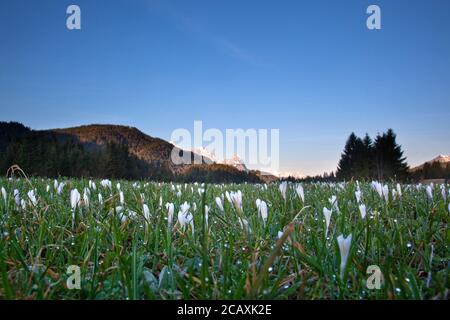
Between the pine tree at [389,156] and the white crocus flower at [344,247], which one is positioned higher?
the pine tree at [389,156]

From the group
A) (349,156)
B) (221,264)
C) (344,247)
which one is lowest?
(221,264)

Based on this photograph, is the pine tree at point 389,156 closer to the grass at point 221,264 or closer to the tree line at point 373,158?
the tree line at point 373,158

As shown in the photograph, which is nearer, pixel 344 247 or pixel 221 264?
pixel 344 247

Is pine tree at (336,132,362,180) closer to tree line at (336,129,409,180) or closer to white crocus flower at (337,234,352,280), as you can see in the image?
tree line at (336,129,409,180)

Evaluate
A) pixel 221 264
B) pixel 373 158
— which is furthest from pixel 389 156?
pixel 221 264

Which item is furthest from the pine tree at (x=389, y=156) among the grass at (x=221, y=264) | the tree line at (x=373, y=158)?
the grass at (x=221, y=264)

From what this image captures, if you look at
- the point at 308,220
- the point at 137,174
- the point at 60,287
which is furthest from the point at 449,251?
the point at 137,174

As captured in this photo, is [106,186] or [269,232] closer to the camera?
[269,232]

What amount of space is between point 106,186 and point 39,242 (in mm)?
5307

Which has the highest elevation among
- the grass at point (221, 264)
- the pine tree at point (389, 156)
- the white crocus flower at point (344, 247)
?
the pine tree at point (389, 156)

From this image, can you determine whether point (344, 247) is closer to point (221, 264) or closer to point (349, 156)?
point (221, 264)

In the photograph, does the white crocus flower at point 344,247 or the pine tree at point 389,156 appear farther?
the pine tree at point 389,156
